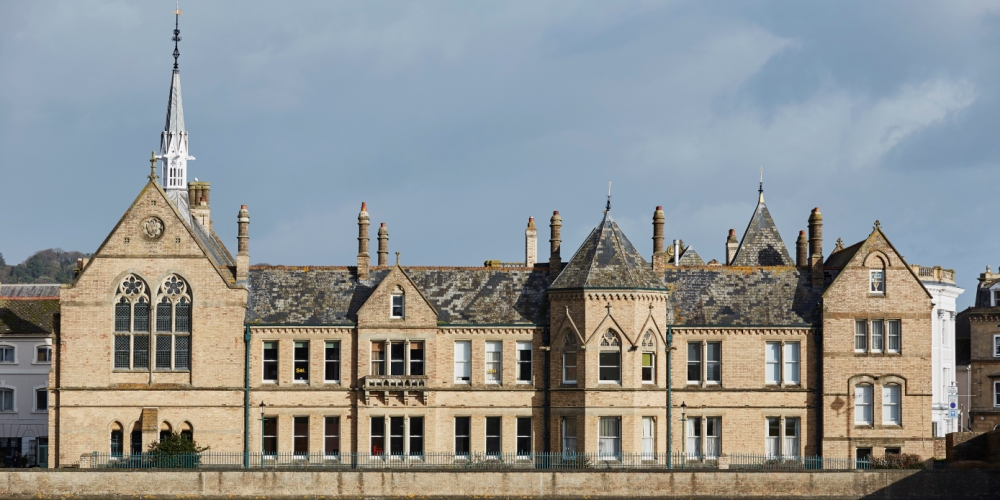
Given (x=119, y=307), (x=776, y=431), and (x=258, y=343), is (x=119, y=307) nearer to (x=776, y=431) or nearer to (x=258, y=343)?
(x=258, y=343)

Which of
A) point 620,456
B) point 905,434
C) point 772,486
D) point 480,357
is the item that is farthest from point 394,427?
point 905,434

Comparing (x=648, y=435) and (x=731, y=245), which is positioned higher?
(x=731, y=245)

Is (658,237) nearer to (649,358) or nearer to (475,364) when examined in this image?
(649,358)

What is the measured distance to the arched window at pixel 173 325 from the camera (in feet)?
234

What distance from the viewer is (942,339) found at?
98.0 meters

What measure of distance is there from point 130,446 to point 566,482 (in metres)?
18.8

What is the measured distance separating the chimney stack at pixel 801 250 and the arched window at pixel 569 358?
39.0 ft

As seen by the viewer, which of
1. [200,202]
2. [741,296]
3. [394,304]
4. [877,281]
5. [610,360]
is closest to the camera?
[610,360]

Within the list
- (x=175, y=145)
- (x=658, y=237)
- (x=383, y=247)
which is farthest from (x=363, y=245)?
(x=175, y=145)

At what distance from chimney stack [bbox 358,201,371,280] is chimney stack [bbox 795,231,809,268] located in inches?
A: 773

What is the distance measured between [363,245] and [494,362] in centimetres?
797

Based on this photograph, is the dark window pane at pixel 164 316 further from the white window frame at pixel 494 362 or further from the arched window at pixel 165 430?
the white window frame at pixel 494 362

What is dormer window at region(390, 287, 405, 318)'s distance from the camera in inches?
2817

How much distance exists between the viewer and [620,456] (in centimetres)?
6981
